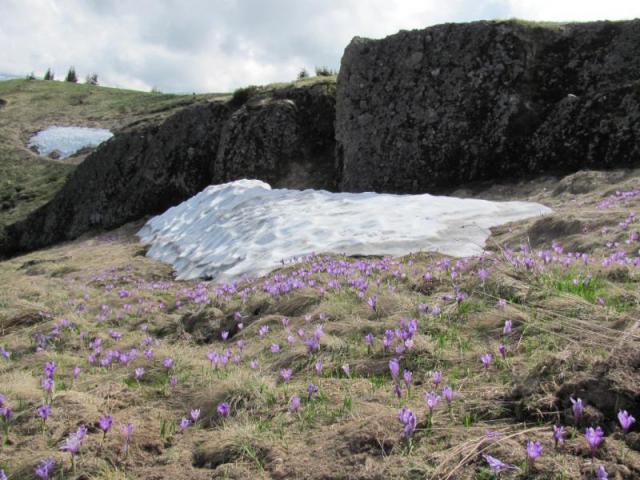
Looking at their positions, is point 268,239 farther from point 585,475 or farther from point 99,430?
point 585,475

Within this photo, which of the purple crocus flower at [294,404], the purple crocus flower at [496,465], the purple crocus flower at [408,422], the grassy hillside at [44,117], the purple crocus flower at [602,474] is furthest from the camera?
the grassy hillside at [44,117]

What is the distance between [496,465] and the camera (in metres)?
1.96

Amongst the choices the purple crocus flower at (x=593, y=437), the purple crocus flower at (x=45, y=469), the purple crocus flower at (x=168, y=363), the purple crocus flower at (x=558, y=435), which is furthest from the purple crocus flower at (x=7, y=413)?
the purple crocus flower at (x=593, y=437)

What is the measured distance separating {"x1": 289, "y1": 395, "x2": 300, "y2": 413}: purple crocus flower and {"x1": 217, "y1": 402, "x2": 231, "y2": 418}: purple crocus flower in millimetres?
407

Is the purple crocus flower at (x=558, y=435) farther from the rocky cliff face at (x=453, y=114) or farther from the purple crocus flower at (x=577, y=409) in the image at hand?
the rocky cliff face at (x=453, y=114)

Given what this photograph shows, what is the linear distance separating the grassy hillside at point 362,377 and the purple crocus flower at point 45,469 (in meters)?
0.05

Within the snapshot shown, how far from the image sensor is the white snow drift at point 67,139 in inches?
1345

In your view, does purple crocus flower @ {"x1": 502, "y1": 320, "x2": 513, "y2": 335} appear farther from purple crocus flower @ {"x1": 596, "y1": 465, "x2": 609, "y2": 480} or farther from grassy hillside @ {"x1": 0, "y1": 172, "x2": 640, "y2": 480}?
purple crocus flower @ {"x1": 596, "y1": 465, "x2": 609, "y2": 480}

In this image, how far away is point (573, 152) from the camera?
38.1ft

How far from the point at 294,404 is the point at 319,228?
23.5ft

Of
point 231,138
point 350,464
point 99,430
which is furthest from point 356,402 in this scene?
point 231,138

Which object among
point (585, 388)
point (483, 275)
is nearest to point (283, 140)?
point (483, 275)

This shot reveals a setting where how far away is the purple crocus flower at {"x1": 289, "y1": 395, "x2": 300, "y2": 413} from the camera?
2.93 m

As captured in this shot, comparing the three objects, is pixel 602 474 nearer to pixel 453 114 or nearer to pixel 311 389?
pixel 311 389
